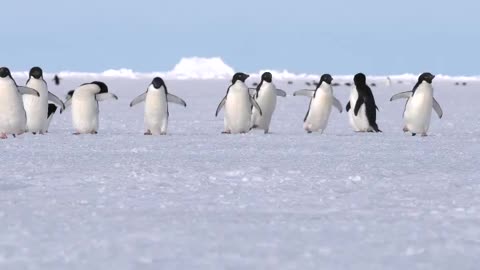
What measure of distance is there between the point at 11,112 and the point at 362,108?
16.3ft

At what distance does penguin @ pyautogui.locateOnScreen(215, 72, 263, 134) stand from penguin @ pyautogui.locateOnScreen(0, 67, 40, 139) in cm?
263

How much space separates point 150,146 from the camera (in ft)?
29.0

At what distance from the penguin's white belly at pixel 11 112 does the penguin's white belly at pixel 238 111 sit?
2.64 m

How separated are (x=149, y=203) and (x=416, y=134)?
7.78 metres

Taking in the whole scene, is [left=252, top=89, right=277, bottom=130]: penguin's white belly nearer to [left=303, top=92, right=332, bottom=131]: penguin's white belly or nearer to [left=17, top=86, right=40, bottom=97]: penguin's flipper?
[left=303, top=92, right=332, bottom=131]: penguin's white belly

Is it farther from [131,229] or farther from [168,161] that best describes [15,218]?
[168,161]

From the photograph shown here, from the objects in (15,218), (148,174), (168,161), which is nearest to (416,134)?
(168,161)

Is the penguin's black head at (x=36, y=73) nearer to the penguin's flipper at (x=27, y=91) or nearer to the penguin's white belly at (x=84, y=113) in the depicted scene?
the penguin's white belly at (x=84, y=113)

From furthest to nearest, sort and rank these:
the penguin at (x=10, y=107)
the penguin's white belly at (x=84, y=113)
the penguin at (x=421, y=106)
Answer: the penguin at (x=421, y=106) < the penguin's white belly at (x=84, y=113) < the penguin at (x=10, y=107)

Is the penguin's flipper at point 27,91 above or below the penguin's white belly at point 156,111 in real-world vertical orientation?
above

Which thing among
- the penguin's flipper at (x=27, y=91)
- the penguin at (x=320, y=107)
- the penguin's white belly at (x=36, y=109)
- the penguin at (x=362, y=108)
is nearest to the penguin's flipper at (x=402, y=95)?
the penguin at (x=362, y=108)

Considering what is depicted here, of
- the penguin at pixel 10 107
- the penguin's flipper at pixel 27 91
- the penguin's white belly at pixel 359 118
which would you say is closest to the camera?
the penguin at pixel 10 107

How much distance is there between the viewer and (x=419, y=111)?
1160 cm

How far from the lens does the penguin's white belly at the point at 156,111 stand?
1127 centimetres
